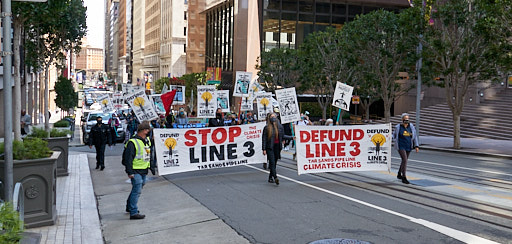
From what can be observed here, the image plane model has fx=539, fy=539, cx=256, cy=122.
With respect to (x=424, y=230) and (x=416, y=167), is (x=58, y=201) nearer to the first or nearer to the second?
(x=424, y=230)

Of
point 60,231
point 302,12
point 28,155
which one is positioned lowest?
point 60,231

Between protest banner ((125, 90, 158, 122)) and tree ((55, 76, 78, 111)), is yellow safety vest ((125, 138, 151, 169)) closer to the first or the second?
protest banner ((125, 90, 158, 122))

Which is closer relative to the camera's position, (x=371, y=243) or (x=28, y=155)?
(x=371, y=243)

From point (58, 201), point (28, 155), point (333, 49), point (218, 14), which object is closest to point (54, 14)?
point (58, 201)

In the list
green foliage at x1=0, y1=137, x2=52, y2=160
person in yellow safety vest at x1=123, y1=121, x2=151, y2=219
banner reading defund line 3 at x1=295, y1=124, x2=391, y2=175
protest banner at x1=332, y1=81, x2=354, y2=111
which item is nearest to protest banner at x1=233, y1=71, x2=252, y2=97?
protest banner at x1=332, y1=81, x2=354, y2=111

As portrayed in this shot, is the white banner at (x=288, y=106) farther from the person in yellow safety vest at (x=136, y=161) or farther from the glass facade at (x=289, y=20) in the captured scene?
the glass facade at (x=289, y=20)

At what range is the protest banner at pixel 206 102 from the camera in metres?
23.9

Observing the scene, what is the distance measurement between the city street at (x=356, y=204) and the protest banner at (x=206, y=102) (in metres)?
8.40

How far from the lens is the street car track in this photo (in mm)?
9328

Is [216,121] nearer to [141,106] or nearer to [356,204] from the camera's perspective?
[141,106]

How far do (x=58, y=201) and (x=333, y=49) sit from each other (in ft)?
106

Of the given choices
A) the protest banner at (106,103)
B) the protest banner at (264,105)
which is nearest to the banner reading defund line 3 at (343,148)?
the protest banner at (264,105)

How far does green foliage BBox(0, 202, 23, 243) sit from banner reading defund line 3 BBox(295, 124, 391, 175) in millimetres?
9119

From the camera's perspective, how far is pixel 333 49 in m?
41.1
